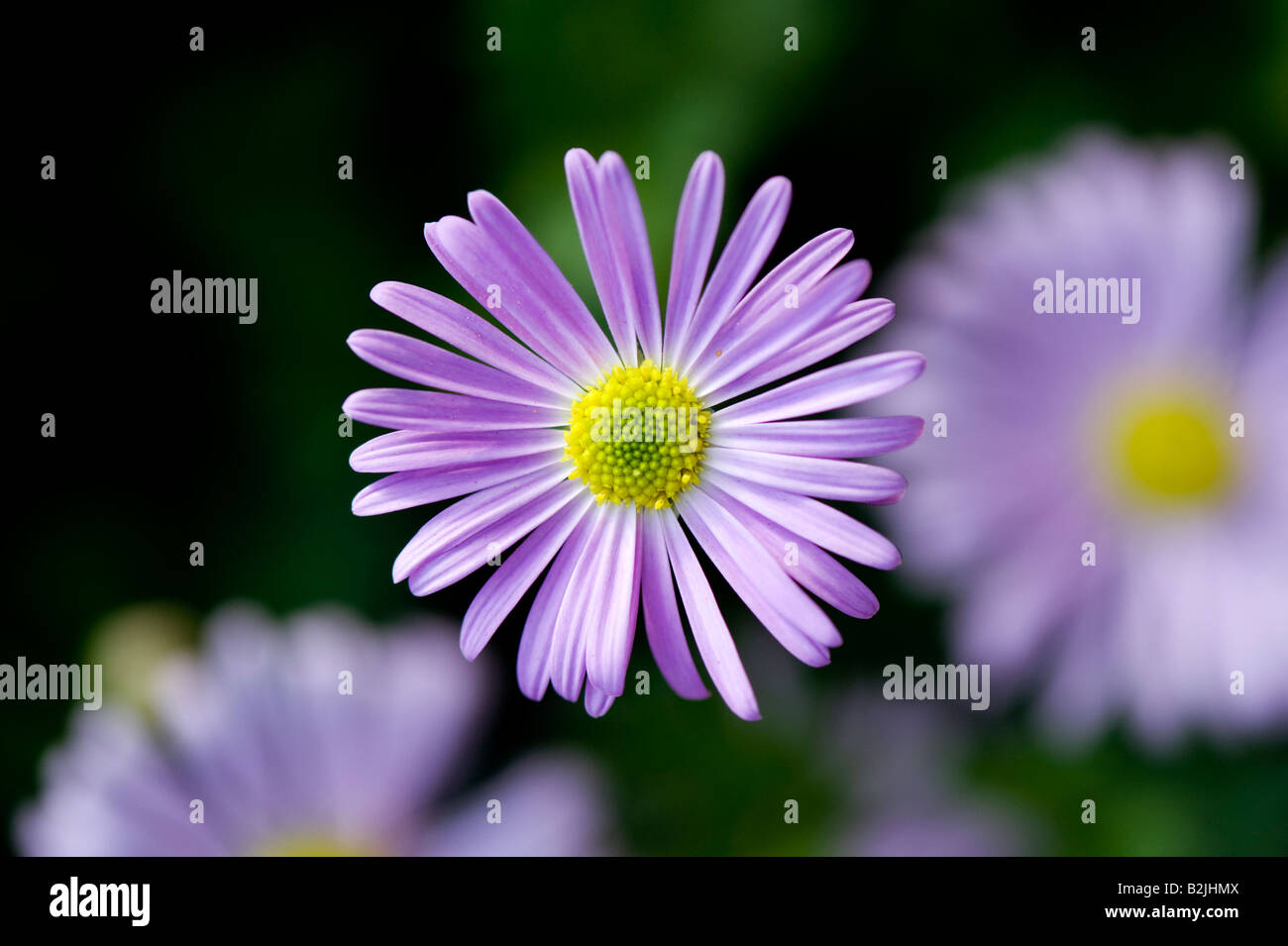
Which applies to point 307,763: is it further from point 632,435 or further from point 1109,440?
point 1109,440

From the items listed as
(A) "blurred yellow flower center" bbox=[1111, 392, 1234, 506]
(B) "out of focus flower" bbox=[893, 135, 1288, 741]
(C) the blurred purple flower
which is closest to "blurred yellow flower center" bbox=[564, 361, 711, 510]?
(B) "out of focus flower" bbox=[893, 135, 1288, 741]

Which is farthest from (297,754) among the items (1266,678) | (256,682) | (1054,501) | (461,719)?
(1266,678)

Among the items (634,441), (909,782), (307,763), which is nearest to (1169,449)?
(909,782)

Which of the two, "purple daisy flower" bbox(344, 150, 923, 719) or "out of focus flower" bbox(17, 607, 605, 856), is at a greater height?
"purple daisy flower" bbox(344, 150, 923, 719)

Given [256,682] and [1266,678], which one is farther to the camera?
[1266,678]

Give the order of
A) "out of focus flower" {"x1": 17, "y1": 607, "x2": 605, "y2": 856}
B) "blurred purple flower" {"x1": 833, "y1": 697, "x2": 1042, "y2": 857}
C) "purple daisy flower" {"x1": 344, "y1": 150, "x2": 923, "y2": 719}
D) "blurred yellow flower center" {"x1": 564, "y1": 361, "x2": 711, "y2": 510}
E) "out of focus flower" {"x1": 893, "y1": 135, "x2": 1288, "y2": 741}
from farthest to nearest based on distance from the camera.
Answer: "blurred purple flower" {"x1": 833, "y1": 697, "x2": 1042, "y2": 857}
"out of focus flower" {"x1": 893, "y1": 135, "x2": 1288, "y2": 741}
"out of focus flower" {"x1": 17, "y1": 607, "x2": 605, "y2": 856}
"blurred yellow flower center" {"x1": 564, "y1": 361, "x2": 711, "y2": 510}
"purple daisy flower" {"x1": 344, "y1": 150, "x2": 923, "y2": 719}

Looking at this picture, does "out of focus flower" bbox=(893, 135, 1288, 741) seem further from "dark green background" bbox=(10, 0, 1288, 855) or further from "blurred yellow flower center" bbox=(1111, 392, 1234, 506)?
"dark green background" bbox=(10, 0, 1288, 855)
